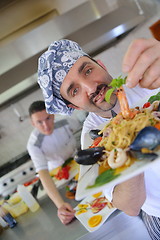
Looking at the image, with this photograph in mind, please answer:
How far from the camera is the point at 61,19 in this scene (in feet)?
6.69

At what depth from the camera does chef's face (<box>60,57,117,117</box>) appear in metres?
0.82

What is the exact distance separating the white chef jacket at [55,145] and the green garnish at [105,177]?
3.95 ft

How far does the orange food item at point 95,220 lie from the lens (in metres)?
1.02

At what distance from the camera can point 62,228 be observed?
1156mm

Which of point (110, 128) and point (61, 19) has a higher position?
point (61, 19)

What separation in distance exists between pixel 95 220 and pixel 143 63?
711 mm

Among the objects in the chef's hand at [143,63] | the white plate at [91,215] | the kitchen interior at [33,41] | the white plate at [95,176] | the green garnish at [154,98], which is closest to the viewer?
the white plate at [95,176]

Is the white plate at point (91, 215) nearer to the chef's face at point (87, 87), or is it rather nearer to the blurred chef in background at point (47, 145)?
the blurred chef in background at point (47, 145)

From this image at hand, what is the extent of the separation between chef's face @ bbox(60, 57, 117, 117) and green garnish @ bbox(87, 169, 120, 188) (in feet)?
1.24

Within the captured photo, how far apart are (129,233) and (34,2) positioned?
1710mm

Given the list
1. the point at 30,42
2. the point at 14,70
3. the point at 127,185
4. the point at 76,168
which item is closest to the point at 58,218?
the point at 76,168

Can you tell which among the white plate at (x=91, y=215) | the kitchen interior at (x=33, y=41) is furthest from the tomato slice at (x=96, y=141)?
the kitchen interior at (x=33, y=41)

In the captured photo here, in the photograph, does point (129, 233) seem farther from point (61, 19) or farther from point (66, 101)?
point (61, 19)

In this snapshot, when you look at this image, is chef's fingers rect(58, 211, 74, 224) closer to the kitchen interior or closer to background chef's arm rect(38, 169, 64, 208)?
background chef's arm rect(38, 169, 64, 208)
